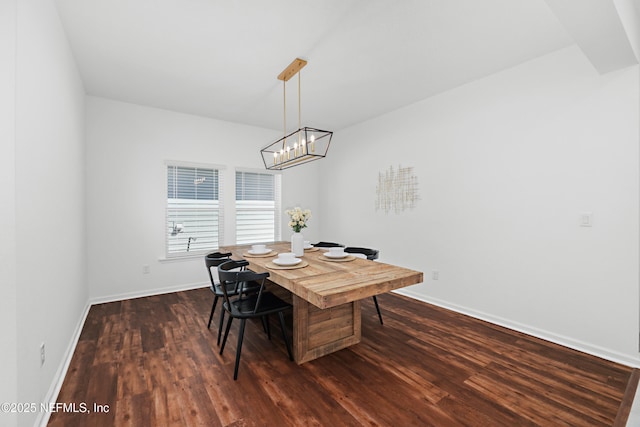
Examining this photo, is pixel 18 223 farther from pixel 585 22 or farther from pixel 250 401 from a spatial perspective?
pixel 585 22

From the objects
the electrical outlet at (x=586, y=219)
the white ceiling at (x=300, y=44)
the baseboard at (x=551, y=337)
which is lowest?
the baseboard at (x=551, y=337)

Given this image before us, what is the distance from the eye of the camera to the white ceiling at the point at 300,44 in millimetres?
2127

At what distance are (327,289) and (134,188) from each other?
3644mm

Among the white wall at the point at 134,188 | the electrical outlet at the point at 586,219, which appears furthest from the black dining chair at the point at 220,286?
the electrical outlet at the point at 586,219

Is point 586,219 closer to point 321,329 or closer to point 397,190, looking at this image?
point 397,190

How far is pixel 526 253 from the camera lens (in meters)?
2.93

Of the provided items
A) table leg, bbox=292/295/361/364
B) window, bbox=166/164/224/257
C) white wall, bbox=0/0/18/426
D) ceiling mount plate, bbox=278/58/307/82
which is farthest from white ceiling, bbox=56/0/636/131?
table leg, bbox=292/295/361/364

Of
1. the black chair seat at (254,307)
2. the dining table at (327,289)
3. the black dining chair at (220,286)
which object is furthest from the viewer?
the black dining chair at (220,286)

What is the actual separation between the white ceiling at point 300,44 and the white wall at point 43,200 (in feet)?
1.50

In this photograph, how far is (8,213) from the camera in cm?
133

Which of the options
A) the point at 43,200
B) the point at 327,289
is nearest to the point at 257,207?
the point at 43,200

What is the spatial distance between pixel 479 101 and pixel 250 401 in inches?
149

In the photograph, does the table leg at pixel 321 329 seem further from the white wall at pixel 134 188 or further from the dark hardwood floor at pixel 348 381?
the white wall at pixel 134 188

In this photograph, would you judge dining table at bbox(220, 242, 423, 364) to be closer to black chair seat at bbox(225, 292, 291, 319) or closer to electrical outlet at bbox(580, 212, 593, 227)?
black chair seat at bbox(225, 292, 291, 319)
